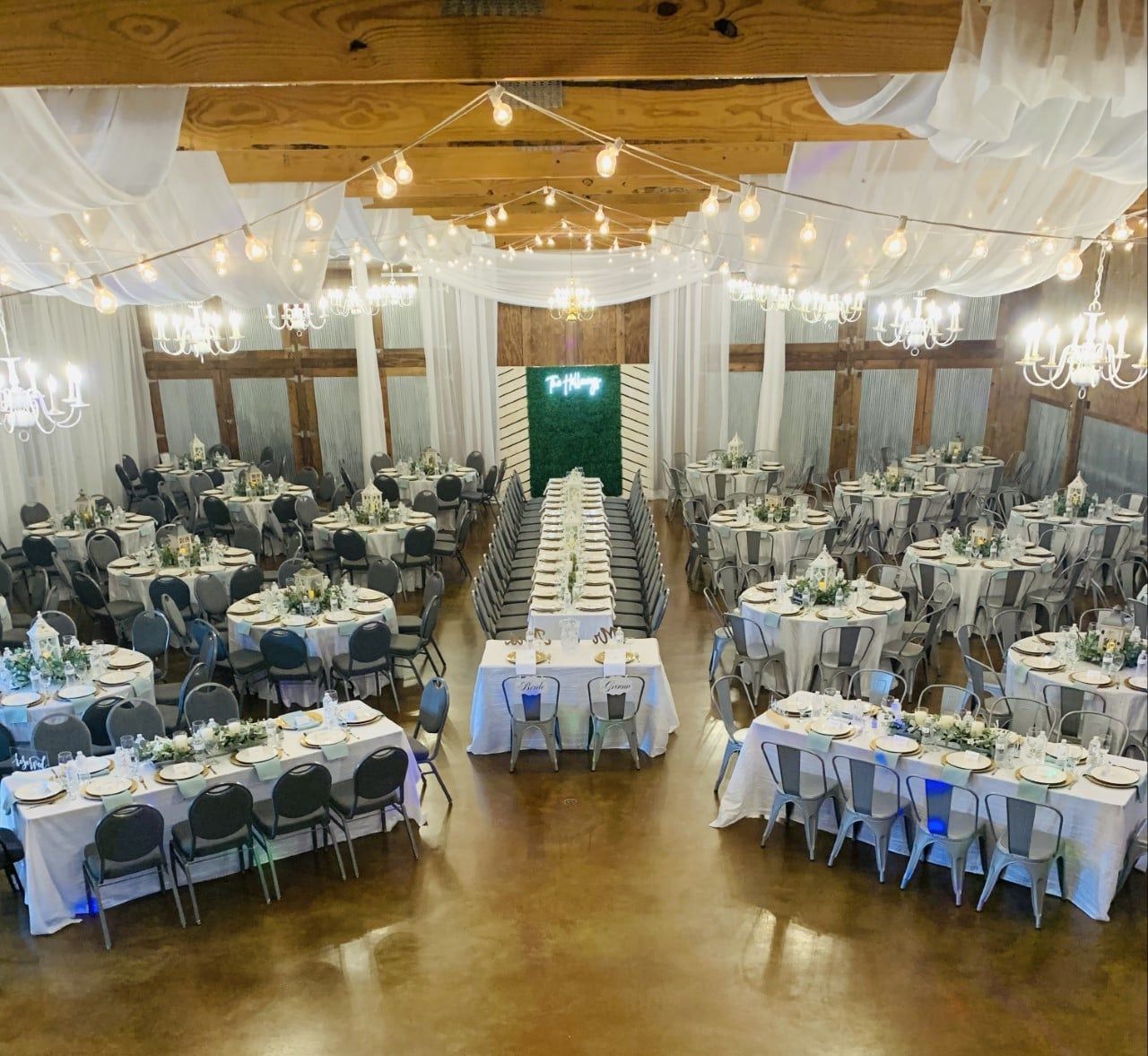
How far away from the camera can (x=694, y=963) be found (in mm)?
5516

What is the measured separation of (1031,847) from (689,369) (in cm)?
1238

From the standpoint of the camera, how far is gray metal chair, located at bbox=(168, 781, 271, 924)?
588 centimetres

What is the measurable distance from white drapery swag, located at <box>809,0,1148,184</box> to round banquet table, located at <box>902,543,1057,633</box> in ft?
23.1

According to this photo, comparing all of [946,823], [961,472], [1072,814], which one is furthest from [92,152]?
[961,472]

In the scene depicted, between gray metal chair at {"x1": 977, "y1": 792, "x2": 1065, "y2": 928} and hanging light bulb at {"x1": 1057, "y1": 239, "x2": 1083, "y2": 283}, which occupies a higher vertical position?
hanging light bulb at {"x1": 1057, "y1": 239, "x2": 1083, "y2": 283}

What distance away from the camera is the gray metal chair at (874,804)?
6.22 meters

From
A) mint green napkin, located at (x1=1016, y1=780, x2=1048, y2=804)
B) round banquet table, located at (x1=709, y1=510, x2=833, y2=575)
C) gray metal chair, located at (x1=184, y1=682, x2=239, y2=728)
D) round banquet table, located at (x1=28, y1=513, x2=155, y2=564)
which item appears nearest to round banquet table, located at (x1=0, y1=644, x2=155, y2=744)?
gray metal chair, located at (x1=184, y1=682, x2=239, y2=728)

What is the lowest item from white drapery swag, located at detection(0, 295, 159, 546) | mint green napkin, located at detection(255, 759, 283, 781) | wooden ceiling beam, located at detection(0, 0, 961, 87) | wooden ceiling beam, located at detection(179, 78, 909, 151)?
mint green napkin, located at detection(255, 759, 283, 781)

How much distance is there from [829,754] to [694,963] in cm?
180

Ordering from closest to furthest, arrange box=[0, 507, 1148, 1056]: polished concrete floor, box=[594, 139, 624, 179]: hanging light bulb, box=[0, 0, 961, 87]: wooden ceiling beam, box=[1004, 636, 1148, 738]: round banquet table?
box=[0, 0, 961, 87]: wooden ceiling beam, box=[594, 139, 624, 179]: hanging light bulb, box=[0, 507, 1148, 1056]: polished concrete floor, box=[1004, 636, 1148, 738]: round banquet table

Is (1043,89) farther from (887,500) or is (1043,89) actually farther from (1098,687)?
(887,500)

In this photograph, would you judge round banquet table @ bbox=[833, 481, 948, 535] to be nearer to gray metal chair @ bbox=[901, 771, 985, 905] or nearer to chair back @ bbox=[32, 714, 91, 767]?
gray metal chair @ bbox=[901, 771, 985, 905]

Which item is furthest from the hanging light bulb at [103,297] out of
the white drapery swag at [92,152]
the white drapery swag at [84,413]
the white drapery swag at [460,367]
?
the white drapery swag at [460,367]

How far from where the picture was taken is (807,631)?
876 centimetres
